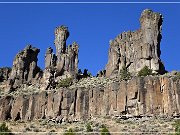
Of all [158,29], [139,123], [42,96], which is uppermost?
[158,29]

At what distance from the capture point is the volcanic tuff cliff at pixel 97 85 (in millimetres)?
76062

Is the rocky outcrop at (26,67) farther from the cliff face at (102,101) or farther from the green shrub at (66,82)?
the cliff face at (102,101)

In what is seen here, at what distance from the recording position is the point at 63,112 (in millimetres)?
84125

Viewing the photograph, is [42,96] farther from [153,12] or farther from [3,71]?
[3,71]

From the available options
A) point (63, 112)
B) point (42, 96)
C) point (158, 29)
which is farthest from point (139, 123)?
point (158, 29)

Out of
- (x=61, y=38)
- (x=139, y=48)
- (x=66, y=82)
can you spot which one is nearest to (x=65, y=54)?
(x=61, y=38)

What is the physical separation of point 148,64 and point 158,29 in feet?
34.1

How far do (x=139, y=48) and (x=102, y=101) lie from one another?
2973 centimetres

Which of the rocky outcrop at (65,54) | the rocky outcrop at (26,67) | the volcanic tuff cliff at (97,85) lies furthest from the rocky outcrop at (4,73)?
the rocky outcrop at (65,54)

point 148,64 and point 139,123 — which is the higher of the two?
point 148,64

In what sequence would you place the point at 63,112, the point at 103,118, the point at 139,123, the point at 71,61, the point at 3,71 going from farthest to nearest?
the point at 3,71, the point at 71,61, the point at 63,112, the point at 103,118, the point at 139,123

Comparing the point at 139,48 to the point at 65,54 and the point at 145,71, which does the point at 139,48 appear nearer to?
the point at 145,71

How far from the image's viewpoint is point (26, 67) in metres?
129

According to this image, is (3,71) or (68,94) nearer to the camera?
(68,94)
